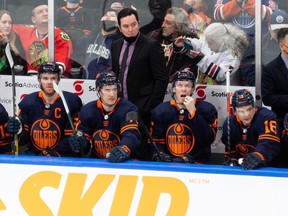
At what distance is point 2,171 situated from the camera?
17.8 feet

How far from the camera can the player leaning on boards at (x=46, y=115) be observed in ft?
20.6

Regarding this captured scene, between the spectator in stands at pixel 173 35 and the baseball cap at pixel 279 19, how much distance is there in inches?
24.9

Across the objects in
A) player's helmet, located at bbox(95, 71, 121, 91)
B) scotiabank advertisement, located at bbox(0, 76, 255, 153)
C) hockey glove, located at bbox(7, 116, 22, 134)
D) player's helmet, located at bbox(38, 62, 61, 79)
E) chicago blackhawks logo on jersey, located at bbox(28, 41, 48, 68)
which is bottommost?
hockey glove, located at bbox(7, 116, 22, 134)

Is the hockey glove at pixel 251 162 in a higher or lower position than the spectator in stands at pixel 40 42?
lower

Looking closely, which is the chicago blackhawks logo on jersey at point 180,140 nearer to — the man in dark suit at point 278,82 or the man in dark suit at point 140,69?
the man in dark suit at point 140,69

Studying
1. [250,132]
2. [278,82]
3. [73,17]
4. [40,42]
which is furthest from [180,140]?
[40,42]

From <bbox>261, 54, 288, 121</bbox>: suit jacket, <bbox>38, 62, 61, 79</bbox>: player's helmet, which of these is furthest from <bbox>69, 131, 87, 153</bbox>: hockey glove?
<bbox>261, 54, 288, 121</bbox>: suit jacket

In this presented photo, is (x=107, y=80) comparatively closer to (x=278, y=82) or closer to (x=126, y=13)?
(x=126, y=13)

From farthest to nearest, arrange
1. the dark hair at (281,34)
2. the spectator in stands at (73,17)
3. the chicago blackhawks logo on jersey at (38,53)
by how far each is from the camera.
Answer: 1. the chicago blackhawks logo on jersey at (38,53)
2. the spectator in stands at (73,17)
3. the dark hair at (281,34)

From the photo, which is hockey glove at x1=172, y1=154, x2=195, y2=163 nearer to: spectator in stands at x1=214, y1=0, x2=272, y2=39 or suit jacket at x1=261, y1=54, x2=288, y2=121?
suit jacket at x1=261, y1=54, x2=288, y2=121

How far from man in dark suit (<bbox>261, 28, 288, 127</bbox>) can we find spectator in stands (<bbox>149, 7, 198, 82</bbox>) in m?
0.68

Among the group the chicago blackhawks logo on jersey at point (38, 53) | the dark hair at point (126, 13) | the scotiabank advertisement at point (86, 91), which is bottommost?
the scotiabank advertisement at point (86, 91)

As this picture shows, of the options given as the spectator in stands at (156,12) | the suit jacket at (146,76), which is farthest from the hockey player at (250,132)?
the spectator in stands at (156,12)

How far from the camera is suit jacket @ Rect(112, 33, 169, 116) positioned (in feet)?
20.8
